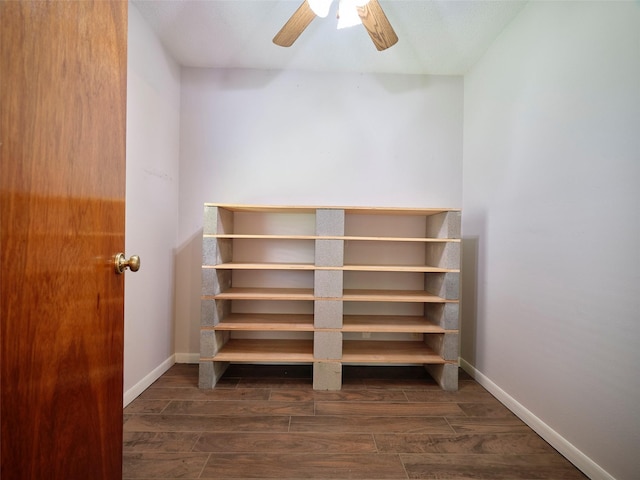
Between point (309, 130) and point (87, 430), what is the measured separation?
2.29m

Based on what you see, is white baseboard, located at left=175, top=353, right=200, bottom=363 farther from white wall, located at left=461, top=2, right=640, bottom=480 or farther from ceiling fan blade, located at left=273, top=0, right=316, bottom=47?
ceiling fan blade, located at left=273, top=0, right=316, bottom=47

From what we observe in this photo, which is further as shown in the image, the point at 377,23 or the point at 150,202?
the point at 150,202

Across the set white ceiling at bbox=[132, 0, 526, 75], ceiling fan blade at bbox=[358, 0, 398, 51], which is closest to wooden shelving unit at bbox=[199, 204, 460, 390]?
ceiling fan blade at bbox=[358, 0, 398, 51]

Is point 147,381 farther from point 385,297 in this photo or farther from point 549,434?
point 549,434

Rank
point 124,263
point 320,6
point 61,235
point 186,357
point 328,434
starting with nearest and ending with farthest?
point 61,235, point 124,263, point 320,6, point 328,434, point 186,357

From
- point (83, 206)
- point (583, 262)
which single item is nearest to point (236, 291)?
point (83, 206)

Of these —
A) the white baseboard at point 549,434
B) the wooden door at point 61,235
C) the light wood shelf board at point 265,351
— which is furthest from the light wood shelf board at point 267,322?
the white baseboard at point 549,434

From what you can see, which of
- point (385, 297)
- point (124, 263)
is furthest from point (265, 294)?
point (124, 263)

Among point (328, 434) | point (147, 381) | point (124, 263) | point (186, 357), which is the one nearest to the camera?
point (124, 263)

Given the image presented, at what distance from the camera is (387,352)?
217 cm

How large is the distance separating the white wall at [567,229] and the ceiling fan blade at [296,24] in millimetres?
1380

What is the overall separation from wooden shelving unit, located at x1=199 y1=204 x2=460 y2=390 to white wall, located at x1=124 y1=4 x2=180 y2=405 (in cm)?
41

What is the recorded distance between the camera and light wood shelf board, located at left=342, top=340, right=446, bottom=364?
6.72 feet

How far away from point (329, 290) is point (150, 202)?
4.72 feet
